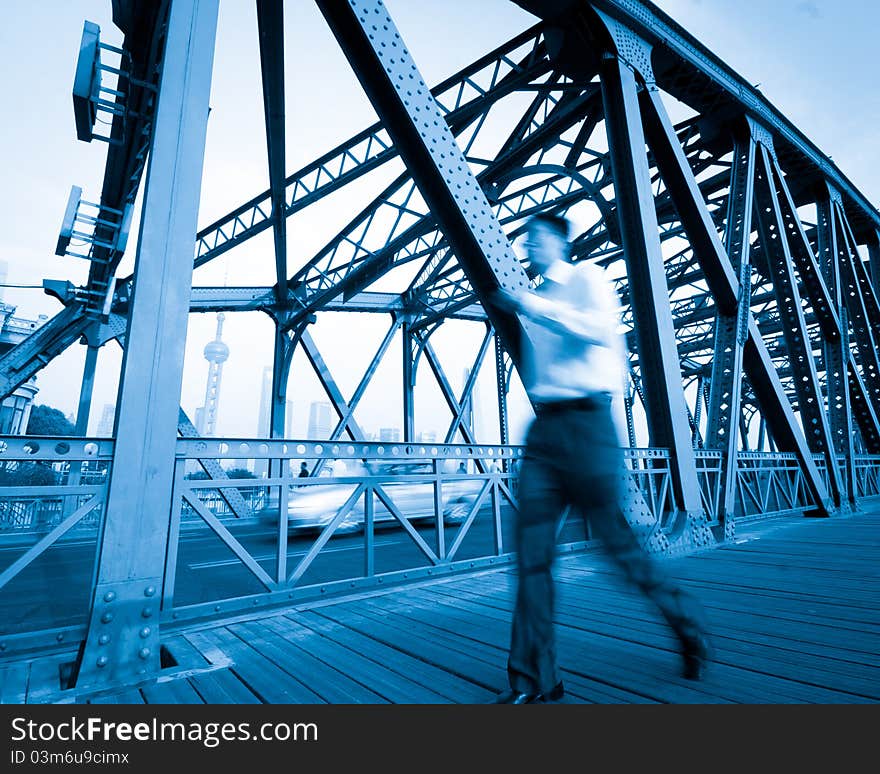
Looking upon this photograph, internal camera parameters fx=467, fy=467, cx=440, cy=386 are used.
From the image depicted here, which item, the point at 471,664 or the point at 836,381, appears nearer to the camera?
the point at 471,664

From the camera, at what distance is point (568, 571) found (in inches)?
181

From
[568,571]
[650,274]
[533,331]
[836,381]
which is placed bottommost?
[568,571]

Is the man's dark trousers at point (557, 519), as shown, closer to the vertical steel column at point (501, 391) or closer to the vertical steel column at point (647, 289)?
the vertical steel column at point (647, 289)

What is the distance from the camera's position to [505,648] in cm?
258

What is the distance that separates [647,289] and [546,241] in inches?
160

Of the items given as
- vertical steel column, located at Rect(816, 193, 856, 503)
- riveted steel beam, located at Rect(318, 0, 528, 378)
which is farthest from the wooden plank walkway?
vertical steel column, located at Rect(816, 193, 856, 503)

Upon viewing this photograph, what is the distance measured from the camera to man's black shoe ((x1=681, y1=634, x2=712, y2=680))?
7.03 ft

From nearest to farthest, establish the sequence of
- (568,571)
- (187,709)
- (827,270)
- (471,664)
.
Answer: (187,709) < (471,664) < (568,571) < (827,270)

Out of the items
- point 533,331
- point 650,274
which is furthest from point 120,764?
point 650,274

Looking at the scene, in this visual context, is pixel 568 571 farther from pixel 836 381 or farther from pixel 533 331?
pixel 836 381

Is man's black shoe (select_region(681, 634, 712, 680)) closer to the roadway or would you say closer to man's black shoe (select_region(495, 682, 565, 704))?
man's black shoe (select_region(495, 682, 565, 704))

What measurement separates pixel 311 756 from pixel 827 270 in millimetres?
14094

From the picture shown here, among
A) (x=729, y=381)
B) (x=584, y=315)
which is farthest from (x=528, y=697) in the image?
(x=729, y=381)

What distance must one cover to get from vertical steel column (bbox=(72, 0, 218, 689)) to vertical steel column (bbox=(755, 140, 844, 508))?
365 inches
